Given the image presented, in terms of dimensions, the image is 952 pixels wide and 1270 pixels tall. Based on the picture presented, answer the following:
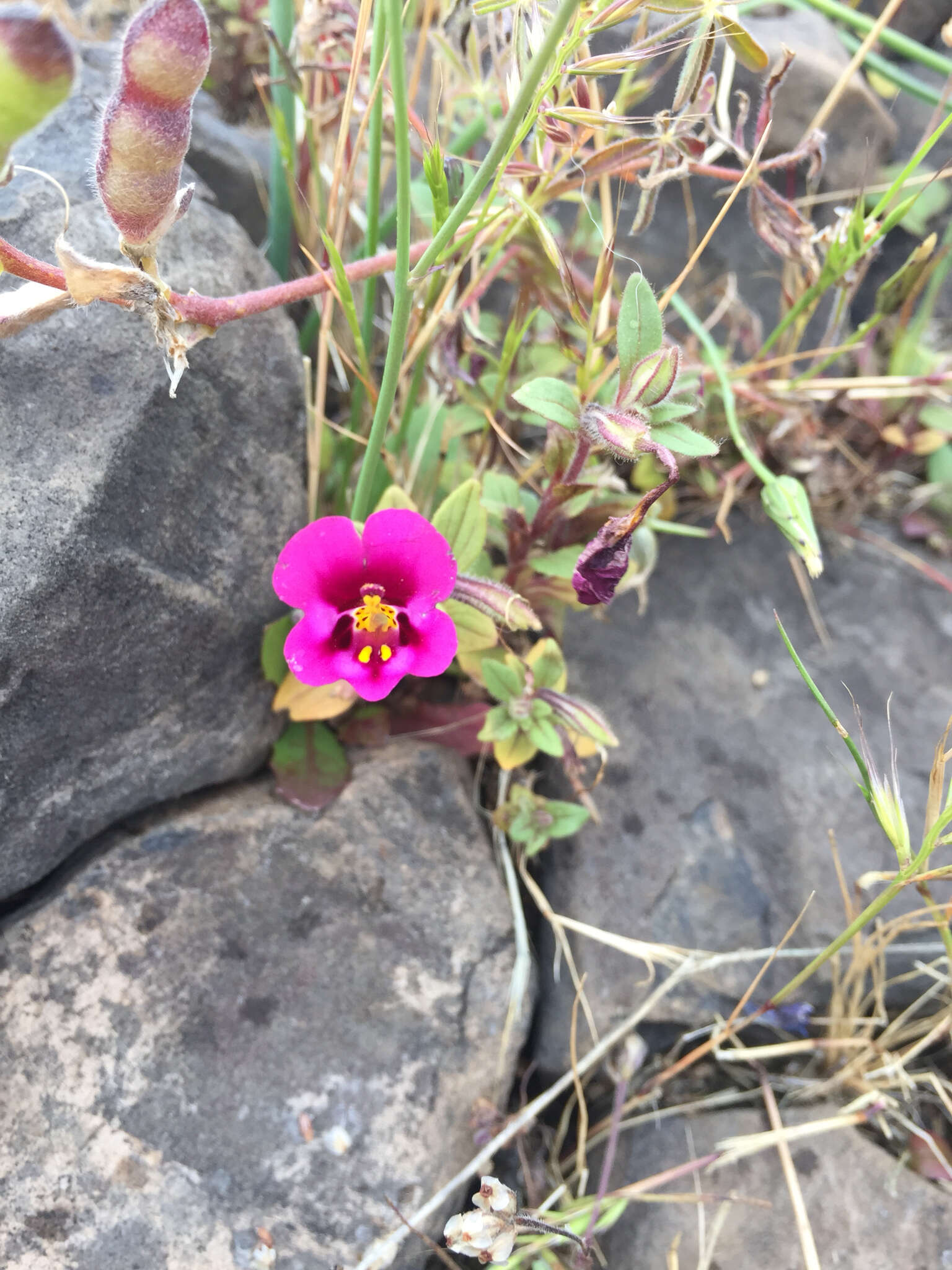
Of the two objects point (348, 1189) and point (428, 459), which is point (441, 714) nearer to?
point (428, 459)

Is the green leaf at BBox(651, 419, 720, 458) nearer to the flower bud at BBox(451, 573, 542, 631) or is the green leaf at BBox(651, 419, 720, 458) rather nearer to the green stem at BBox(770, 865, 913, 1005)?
the flower bud at BBox(451, 573, 542, 631)

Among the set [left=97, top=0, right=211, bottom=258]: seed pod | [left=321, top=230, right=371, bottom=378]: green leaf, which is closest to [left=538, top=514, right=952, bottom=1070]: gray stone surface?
[left=321, top=230, right=371, bottom=378]: green leaf

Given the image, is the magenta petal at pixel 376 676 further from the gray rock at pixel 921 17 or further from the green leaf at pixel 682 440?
the gray rock at pixel 921 17

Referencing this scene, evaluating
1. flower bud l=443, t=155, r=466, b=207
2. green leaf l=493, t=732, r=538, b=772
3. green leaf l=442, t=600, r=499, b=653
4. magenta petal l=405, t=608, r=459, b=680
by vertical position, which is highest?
flower bud l=443, t=155, r=466, b=207

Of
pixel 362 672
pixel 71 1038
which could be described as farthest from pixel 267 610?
pixel 71 1038

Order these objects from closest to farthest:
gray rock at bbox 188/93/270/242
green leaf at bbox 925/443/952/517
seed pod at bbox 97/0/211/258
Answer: seed pod at bbox 97/0/211/258 < gray rock at bbox 188/93/270/242 < green leaf at bbox 925/443/952/517

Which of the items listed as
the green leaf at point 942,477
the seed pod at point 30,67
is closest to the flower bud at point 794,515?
the green leaf at point 942,477
